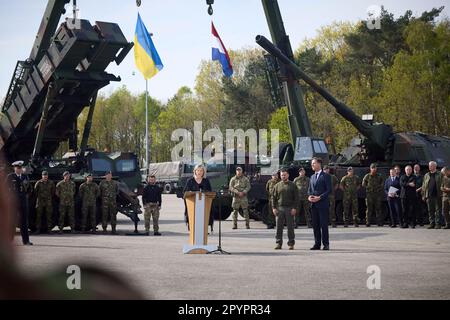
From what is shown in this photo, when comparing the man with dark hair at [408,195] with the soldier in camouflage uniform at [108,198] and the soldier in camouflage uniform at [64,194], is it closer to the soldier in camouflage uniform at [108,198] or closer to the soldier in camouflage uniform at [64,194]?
the soldier in camouflage uniform at [108,198]

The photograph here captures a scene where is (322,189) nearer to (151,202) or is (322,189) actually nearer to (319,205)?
(319,205)

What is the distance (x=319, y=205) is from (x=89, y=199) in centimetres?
761

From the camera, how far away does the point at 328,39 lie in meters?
57.2

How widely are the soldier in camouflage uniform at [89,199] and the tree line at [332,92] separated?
7.20 metres

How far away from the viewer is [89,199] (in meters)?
18.4

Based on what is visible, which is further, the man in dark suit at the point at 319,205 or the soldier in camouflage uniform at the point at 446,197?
the soldier in camouflage uniform at the point at 446,197

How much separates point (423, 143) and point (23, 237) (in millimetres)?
13598

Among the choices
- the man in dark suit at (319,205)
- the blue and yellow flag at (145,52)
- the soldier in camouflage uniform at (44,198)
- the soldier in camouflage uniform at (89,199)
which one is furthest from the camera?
the blue and yellow flag at (145,52)

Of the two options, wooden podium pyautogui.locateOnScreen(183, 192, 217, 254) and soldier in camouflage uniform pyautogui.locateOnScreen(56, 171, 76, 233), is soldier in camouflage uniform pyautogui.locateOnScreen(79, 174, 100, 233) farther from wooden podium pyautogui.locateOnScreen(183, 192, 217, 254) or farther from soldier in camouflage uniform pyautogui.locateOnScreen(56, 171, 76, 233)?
wooden podium pyautogui.locateOnScreen(183, 192, 217, 254)

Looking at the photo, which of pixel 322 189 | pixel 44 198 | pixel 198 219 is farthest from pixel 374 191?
pixel 198 219

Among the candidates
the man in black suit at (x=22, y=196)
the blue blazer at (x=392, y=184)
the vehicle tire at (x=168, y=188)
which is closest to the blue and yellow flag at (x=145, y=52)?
the blue blazer at (x=392, y=184)

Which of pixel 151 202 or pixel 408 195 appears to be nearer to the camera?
pixel 151 202

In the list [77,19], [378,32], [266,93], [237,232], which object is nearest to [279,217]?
[237,232]

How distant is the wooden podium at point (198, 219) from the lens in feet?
40.0
